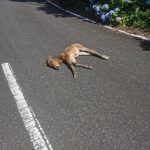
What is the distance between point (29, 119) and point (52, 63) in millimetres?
2339

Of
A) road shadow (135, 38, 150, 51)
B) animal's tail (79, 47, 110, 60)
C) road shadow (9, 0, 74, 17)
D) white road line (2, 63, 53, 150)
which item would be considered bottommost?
road shadow (9, 0, 74, 17)

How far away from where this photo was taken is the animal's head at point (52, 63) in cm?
781

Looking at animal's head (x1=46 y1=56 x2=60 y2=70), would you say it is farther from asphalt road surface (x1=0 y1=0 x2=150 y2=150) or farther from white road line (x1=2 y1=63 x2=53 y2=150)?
white road line (x1=2 y1=63 x2=53 y2=150)

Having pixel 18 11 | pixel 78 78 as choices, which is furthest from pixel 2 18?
pixel 78 78

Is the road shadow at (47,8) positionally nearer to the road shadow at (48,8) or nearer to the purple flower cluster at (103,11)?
the road shadow at (48,8)

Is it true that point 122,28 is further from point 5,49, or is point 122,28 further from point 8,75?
point 8,75

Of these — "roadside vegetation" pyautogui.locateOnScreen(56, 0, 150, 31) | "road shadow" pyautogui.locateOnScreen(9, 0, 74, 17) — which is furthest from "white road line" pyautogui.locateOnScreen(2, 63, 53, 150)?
"road shadow" pyautogui.locateOnScreen(9, 0, 74, 17)

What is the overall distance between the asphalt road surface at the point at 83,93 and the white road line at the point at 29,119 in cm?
7

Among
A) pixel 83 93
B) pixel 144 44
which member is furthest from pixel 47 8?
pixel 83 93

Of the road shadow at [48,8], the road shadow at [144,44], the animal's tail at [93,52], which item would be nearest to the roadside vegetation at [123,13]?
the road shadow at [48,8]

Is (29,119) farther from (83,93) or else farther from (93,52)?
(93,52)

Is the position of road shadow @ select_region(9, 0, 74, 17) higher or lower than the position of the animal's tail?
lower

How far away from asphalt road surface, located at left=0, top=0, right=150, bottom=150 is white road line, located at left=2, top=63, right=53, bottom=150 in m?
0.07

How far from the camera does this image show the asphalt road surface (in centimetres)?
511
